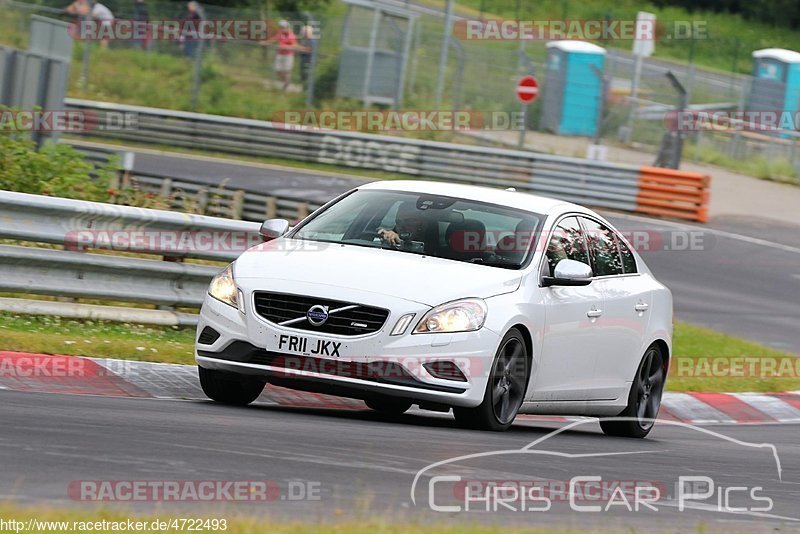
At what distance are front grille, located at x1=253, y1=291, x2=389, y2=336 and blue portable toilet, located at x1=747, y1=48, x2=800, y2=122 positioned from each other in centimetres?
2978

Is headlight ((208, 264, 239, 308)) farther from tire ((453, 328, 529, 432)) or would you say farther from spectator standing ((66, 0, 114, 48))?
spectator standing ((66, 0, 114, 48))

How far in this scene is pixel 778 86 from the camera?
3819 centimetres

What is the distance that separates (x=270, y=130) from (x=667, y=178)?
8.82m

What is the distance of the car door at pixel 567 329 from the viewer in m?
9.41

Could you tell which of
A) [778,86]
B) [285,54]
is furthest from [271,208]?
[778,86]

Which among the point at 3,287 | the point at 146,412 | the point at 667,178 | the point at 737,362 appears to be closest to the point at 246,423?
the point at 146,412

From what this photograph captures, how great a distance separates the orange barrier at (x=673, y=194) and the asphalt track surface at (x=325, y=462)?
1885 centimetres

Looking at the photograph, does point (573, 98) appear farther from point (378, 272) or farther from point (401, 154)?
point (378, 272)

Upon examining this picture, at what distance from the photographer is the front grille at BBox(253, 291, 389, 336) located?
8461 millimetres

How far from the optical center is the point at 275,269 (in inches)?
349

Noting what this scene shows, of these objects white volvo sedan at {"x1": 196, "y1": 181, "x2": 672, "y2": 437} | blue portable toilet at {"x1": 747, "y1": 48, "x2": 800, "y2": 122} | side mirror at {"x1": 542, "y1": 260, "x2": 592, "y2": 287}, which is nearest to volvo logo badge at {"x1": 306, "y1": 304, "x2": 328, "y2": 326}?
white volvo sedan at {"x1": 196, "y1": 181, "x2": 672, "y2": 437}

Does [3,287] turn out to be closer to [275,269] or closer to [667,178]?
[275,269]

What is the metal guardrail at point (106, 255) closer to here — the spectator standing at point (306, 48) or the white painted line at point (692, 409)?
the white painted line at point (692, 409)

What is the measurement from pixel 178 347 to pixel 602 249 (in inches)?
127
